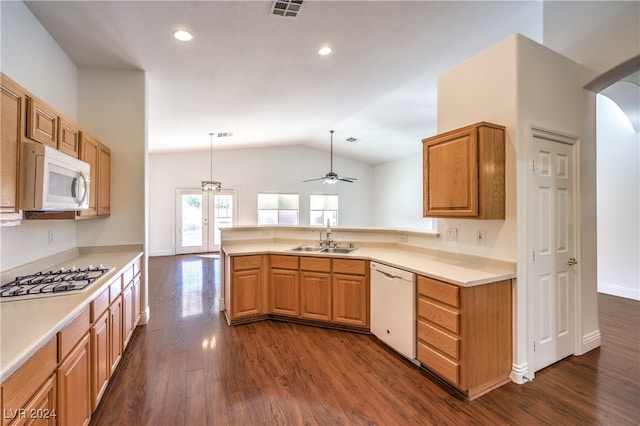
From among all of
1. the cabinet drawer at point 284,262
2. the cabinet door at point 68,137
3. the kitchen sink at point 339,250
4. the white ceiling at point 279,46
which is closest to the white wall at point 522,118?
the white ceiling at point 279,46

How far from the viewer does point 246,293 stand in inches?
132

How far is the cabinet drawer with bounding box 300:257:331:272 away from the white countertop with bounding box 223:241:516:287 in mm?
58

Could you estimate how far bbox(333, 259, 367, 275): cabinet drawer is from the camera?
3.09m

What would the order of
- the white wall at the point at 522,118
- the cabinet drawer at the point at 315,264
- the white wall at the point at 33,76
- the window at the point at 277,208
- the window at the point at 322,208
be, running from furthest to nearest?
the window at the point at 322,208 → the window at the point at 277,208 → the cabinet drawer at the point at 315,264 → the white wall at the point at 522,118 → the white wall at the point at 33,76

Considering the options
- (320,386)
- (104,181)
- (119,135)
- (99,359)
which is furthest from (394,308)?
(119,135)

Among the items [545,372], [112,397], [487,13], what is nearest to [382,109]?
[487,13]

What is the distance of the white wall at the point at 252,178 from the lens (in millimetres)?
8164

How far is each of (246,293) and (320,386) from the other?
1.49 m

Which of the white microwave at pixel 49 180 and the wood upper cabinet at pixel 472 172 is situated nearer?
the white microwave at pixel 49 180

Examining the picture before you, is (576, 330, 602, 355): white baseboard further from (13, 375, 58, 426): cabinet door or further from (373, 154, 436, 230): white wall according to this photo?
(373, 154, 436, 230): white wall

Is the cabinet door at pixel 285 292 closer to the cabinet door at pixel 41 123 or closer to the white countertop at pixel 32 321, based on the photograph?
the white countertop at pixel 32 321

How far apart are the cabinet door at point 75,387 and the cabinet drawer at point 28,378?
134 millimetres

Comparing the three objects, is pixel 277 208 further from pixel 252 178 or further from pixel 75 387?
pixel 75 387

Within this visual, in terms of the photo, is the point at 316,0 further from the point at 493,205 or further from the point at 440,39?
the point at 493,205
